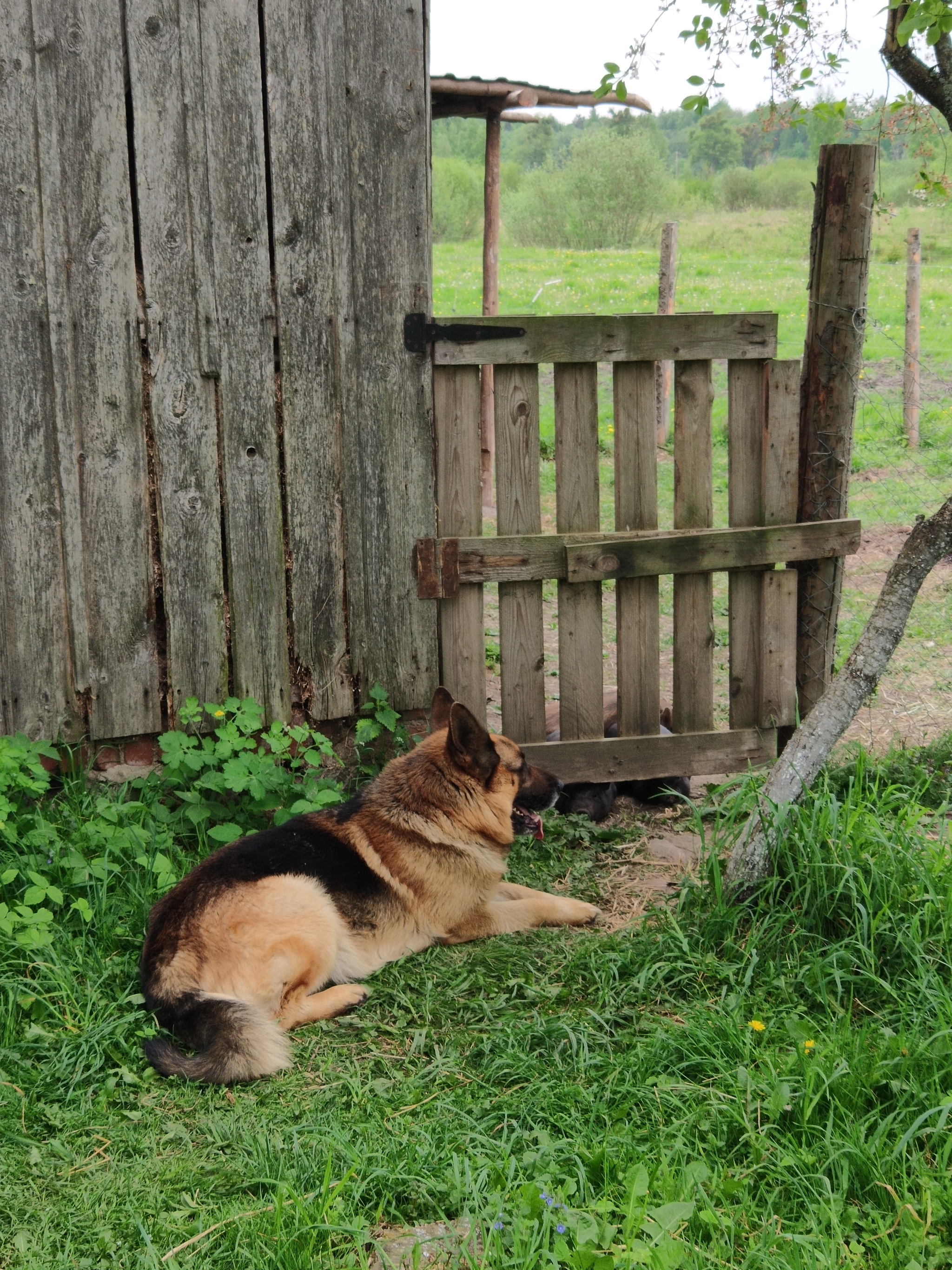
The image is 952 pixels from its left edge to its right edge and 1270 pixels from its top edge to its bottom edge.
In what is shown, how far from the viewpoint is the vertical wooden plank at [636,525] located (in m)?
4.89

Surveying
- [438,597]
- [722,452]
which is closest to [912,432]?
[722,452]

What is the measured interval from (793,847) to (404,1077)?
60.7 inches

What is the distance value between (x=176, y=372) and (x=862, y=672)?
299 cm

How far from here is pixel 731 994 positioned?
327 centimetres

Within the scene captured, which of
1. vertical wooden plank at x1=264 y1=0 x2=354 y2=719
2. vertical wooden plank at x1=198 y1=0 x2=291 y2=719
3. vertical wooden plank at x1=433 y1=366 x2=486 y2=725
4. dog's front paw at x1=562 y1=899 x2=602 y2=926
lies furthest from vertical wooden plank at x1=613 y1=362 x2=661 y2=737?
vertical wooden plank at x1=198 y1=0 x2=291 y2=719

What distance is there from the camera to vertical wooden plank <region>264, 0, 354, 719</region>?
4.22m

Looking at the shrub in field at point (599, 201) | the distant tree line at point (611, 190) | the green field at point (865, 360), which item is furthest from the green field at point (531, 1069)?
the shrub in field at point (599, 201)

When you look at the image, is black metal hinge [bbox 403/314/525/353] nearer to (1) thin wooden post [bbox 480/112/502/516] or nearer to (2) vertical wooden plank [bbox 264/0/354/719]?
(2) vertical wooden plank [bbox 264/0/354/719]

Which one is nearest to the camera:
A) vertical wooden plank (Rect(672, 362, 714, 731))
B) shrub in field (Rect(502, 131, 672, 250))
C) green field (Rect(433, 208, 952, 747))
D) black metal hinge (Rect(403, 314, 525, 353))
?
black metal hinge (Rect(403, 314, 525, 353))

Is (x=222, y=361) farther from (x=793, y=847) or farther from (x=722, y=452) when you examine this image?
(x=722, y=452)

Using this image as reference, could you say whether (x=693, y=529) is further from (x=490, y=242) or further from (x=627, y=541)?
(x=490, y=242)

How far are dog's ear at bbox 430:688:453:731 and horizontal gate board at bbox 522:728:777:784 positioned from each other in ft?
2.47

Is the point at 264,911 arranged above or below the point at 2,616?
below

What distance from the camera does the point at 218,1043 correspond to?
312cm
